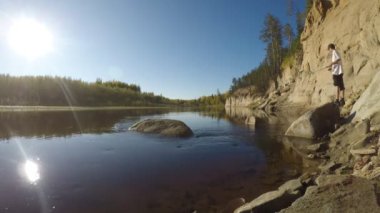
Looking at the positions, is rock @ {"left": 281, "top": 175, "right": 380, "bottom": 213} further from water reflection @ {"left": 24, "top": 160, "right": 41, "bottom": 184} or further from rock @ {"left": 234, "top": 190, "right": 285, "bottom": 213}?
water reflection @ {"left": 24, "top": 160, "right": 41, "bottom": 184}

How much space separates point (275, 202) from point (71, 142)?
1162 centimetres

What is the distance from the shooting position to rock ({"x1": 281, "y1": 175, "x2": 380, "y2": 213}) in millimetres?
4031

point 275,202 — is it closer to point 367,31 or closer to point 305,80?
point 367,31

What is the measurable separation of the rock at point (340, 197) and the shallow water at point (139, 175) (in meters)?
2.05

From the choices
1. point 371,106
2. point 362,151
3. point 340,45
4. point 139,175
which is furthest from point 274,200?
→ point 340,45

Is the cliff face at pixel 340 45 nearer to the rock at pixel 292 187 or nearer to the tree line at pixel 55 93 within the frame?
the rock at pixel 292 187

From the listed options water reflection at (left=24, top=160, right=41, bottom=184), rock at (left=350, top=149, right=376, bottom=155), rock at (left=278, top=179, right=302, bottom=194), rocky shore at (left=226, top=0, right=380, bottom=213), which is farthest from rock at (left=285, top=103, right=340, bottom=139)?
water reflection at (left=24, top=160, right=41, bottom=184)

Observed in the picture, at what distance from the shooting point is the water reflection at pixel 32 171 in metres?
7.82

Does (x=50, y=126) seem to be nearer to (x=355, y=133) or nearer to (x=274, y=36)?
(x=355, y=133)

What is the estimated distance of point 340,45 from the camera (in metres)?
28.0

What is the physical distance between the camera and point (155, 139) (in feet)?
49.1

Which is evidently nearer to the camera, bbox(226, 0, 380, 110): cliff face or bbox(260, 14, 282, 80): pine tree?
bbox(226, 0, 380, 110): cliff face

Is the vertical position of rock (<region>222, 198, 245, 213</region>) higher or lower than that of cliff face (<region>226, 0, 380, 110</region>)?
lower

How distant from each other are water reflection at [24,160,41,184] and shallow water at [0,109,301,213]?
3.6 inches
